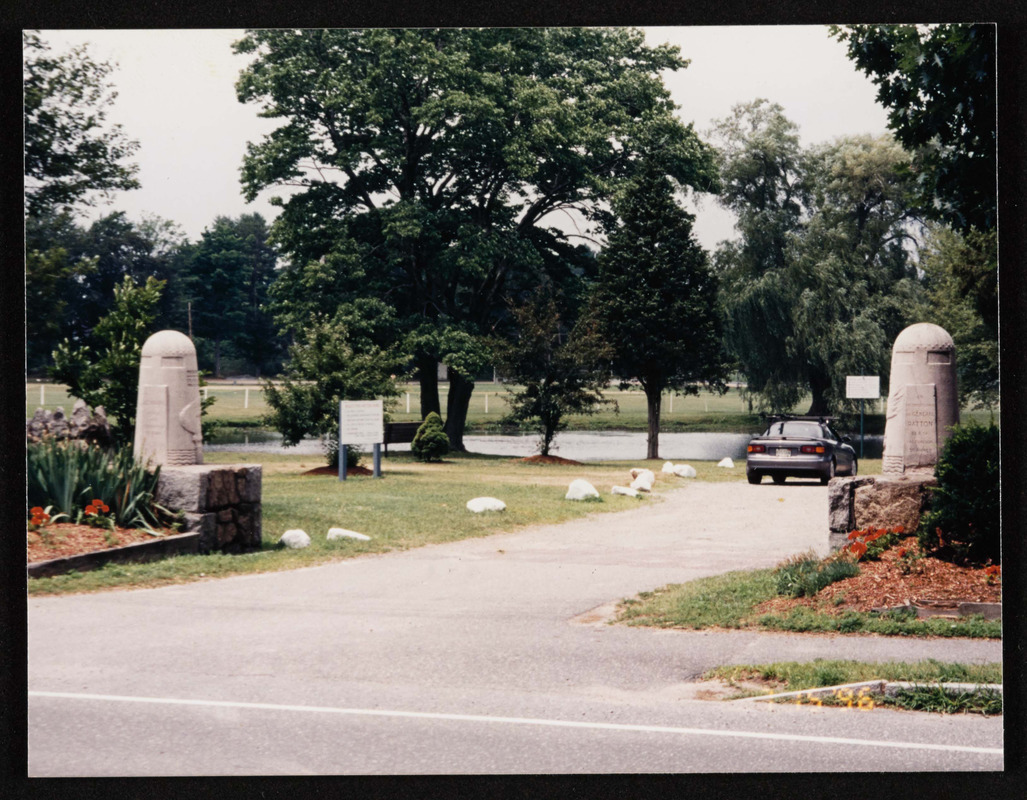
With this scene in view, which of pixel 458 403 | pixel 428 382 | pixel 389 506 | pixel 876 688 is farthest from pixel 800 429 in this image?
A: pixel 428 382

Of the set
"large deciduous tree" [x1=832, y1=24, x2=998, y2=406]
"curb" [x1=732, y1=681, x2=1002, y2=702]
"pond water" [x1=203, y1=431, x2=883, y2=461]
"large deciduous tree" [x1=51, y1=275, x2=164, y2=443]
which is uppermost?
"large deciduous tree" [x1=832, y1=24, x2=998, y2=406]

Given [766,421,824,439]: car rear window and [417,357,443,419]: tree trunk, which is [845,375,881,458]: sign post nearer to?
[766,421,824,439]: car rear window

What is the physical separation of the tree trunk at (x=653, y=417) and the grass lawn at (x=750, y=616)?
5488 mm

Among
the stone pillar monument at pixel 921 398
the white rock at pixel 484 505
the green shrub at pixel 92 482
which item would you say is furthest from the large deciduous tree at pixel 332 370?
the stone pillar monument at pixel 921 398

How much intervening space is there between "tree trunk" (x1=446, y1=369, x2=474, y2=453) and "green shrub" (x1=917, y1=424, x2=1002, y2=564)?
7.61 m

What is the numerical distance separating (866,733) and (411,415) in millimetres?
9023

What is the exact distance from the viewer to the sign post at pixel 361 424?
12.6 metres

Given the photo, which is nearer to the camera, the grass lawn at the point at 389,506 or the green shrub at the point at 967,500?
the green shrub at the point at 967,500

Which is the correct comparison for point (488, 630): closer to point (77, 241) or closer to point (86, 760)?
point (86, 760)

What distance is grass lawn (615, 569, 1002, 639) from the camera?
6.04m

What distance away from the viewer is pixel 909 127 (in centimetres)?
694

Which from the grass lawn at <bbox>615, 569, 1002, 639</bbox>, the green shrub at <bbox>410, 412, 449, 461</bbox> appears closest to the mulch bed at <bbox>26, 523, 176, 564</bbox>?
the grass lawn at <bbox>615, 569, 1002, 639</bbox>

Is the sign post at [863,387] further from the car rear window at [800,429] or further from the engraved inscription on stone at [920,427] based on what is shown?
the car rear window at [800,429]

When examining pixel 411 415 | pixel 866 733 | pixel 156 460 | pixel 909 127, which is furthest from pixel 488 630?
pixel 411 415
